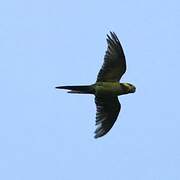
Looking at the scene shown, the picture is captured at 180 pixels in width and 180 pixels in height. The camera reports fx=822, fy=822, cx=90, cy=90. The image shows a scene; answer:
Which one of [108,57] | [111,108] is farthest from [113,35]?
[111,108]

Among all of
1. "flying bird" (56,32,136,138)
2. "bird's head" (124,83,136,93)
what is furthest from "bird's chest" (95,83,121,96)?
"bird's head" (124,83,136,93)

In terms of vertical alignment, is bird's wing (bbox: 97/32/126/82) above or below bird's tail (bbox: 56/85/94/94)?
above

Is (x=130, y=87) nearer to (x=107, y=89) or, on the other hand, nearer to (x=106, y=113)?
(x=107, y=89)

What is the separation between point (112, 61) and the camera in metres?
20.2

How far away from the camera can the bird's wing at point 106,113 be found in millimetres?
20438

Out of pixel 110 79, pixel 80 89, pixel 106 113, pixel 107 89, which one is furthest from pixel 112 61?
pixel 106 113

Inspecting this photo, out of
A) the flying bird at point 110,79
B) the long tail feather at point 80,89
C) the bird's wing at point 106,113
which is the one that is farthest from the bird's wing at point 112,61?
the bird's wing at point 106,113

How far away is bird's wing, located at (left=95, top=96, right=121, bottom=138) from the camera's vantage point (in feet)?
67.1

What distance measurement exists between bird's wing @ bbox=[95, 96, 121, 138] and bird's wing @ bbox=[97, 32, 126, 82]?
23.1 inches

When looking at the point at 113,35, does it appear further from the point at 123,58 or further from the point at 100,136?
the point at 100,136

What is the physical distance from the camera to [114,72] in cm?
2022

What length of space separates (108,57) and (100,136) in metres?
1.97

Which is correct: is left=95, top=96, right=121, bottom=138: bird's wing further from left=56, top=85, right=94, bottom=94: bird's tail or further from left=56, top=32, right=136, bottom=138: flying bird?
left=56, top=85, right=94, bottom=94: bird's tail

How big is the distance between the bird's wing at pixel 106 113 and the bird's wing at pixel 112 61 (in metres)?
0.59
